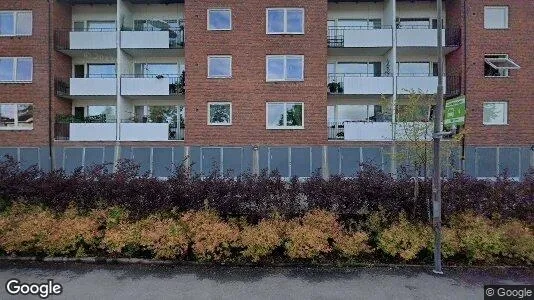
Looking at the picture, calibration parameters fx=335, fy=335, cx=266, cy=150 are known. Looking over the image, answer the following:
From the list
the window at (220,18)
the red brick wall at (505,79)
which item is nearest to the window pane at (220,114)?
the window at (220,18)

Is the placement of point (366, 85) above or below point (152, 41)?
below

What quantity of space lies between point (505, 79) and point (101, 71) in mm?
23063

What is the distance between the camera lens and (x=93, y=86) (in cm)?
1873

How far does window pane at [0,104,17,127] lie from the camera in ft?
61.3

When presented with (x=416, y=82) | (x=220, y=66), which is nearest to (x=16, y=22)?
(x=220, y=66)

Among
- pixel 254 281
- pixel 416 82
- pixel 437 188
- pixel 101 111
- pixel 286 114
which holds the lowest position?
pixel 254 281

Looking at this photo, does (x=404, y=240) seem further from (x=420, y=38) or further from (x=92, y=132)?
(x=92, y=132)

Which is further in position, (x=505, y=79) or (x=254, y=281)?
(x=505, y=79)

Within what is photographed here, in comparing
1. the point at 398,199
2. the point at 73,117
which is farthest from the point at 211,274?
the point at 73,117

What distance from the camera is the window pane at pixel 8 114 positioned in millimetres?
18688

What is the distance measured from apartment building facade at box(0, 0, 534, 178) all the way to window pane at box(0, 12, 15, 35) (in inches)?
2.3

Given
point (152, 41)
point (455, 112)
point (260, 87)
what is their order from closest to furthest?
point (455, 112)
point (260, 87)
point (152, 41)

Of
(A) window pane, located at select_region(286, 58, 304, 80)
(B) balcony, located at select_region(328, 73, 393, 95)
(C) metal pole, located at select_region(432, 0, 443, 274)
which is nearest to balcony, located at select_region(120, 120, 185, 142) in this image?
(A) window pane, located at select_region(286, 58, 304, 80)

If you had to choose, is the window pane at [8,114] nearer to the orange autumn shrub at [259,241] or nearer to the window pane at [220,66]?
the window pane at [220,66]
